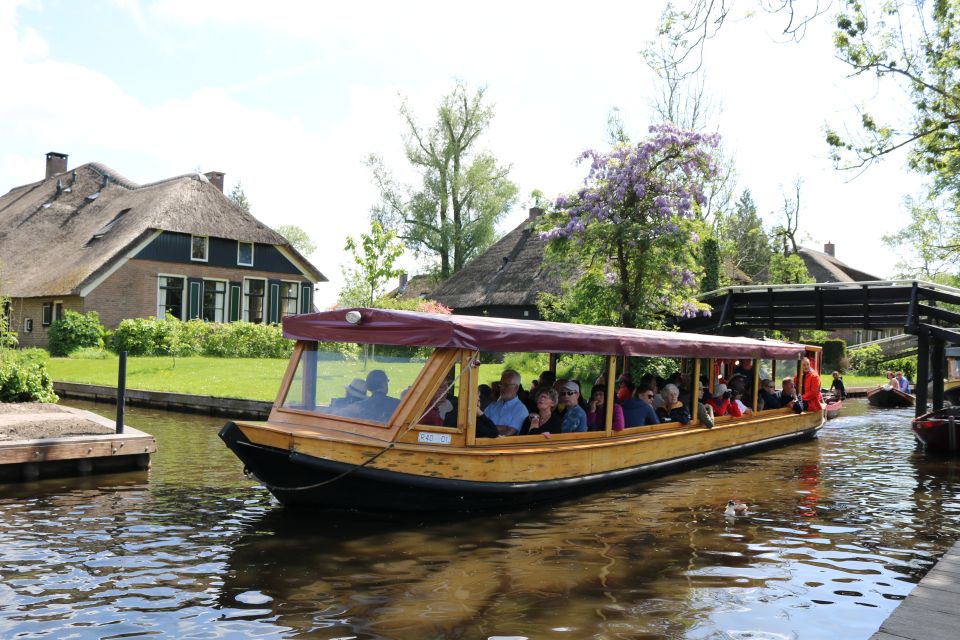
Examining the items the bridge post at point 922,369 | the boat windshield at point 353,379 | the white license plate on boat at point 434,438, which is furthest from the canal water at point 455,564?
the bridge post at point 922,369

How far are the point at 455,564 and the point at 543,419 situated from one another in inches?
122

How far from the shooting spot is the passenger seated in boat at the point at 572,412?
10273 mm

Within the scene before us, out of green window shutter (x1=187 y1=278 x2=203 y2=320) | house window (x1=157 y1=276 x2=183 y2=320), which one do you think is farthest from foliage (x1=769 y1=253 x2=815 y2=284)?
house window (x1=157 y1=276 x2=183 y2=320)

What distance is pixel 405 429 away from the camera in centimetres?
845

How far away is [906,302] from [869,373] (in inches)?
845

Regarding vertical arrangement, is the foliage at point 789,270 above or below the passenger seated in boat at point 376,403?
above

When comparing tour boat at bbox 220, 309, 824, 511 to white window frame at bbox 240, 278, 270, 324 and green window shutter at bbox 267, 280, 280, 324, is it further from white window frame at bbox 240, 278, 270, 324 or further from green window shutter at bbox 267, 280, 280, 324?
green window shutter at bbox 267, 280, 280, 324

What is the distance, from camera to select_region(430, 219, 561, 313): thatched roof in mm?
35219

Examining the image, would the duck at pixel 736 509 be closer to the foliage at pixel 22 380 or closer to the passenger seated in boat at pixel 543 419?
the passenger seated in boat at pixel 543 419

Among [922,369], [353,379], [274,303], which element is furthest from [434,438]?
[274,303]

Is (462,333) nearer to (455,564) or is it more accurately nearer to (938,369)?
(455,564)

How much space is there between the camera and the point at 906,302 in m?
21.0

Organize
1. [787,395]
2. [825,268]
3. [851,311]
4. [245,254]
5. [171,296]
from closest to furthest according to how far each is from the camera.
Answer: [787,395], [851,311], [171,296], [245,254], [825,268]

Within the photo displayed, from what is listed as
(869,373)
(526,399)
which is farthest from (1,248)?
(869,373)
